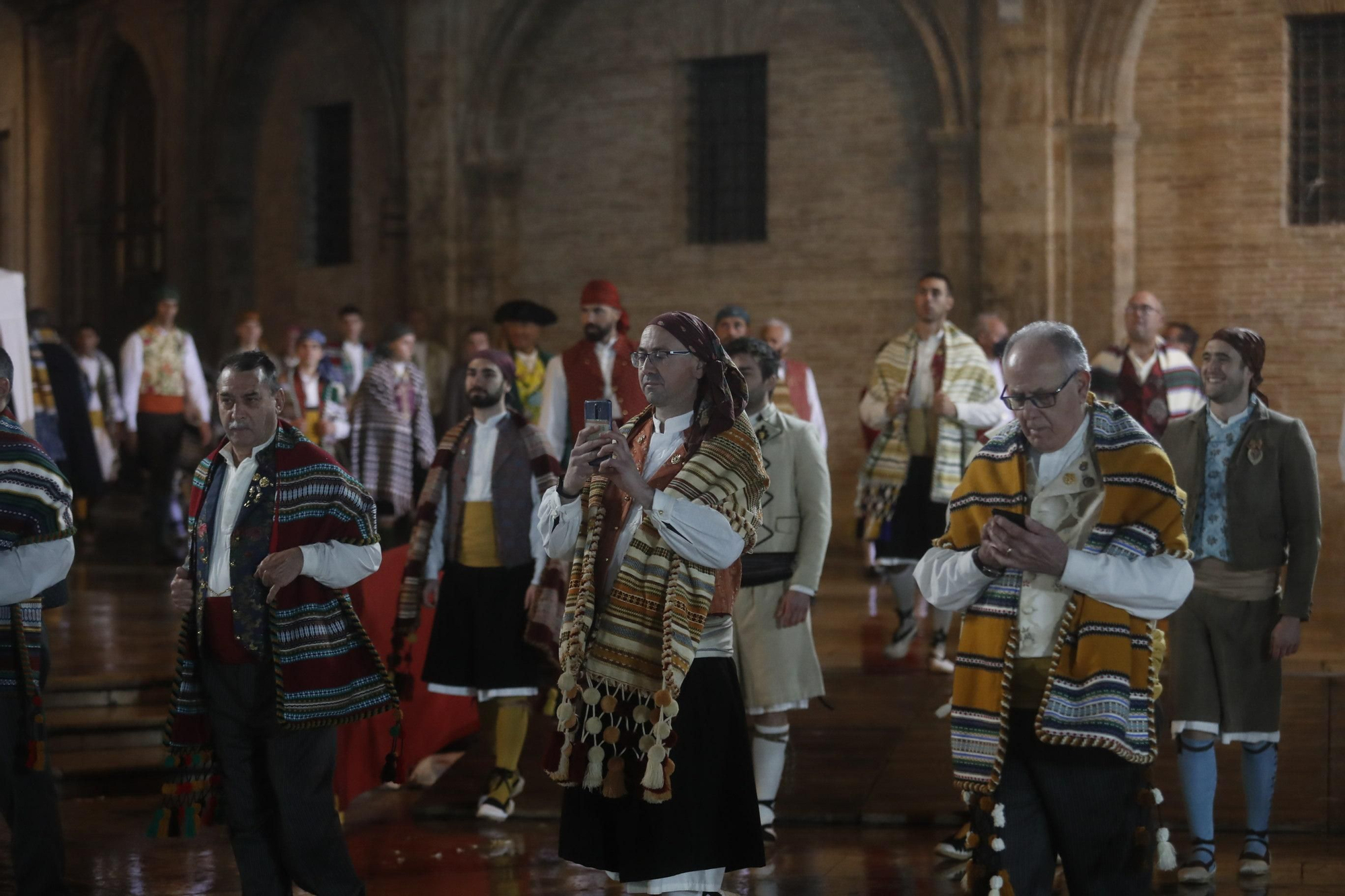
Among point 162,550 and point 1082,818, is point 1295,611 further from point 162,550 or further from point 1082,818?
point 162,550

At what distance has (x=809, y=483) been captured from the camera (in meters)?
6.17

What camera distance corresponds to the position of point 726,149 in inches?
601

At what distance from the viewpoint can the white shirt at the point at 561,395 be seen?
26.0 feet

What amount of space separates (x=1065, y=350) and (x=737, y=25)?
38.3 feet

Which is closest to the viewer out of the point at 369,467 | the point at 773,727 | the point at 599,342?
the point at 773,727

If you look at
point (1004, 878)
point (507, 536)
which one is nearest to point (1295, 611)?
point (1004, 878)

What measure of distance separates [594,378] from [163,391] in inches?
229

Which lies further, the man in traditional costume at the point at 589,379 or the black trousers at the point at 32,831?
the man in traditional costume at the point at 589,379

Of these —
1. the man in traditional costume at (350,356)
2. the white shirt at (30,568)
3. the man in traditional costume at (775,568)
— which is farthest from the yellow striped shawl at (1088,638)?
the man in traditional costume at (350,356)

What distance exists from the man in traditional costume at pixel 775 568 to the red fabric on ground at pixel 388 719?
1381mm

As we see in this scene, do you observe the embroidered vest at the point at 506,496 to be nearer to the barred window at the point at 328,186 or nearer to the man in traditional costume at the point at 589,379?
the man in traditional costume at the point at 589,379

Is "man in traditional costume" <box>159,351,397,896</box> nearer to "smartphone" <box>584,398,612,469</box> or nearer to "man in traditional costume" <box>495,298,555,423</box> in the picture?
"smartphone" <box>584,398,612,469</box>

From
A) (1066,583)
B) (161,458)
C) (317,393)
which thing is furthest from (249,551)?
(161,458)

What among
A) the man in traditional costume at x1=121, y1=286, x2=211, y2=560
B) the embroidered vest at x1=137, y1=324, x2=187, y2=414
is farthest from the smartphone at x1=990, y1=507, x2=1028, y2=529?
the embroidered vest at x1=137, y1=324, x2=187, y2=414
